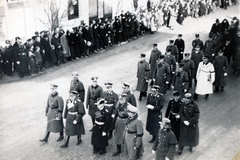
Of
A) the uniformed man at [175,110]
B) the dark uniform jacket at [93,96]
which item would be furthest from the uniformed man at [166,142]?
the dark uniform jacket at [93,96]

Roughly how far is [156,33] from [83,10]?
4.83 metres

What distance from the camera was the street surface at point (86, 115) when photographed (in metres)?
6.11

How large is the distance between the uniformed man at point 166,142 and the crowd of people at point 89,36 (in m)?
5.40

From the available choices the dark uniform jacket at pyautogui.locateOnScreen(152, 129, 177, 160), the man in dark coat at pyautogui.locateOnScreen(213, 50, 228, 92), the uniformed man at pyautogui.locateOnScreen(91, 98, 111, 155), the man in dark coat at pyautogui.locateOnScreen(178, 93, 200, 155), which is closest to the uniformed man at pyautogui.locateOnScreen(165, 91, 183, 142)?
the man in dark coat at pyautogui.locateOnScreen(178, 93, 200, 155)

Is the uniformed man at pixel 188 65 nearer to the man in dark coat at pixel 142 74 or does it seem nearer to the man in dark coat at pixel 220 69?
the man in dark coat at pixel 220 69

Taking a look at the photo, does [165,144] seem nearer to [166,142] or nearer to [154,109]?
[166,142]

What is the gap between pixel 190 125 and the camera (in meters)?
5.93

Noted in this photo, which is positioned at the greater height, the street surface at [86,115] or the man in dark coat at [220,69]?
the man in dark coat at [220,69]

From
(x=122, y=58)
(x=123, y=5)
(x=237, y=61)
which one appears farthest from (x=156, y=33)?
(x=237, y=61)

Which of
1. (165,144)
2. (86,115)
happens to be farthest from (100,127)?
(86,115)

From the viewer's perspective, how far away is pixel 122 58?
12102 mm

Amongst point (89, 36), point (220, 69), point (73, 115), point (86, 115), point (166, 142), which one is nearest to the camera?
point (166, 142)

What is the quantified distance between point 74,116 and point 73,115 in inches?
1.2

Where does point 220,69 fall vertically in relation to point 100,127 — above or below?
above
